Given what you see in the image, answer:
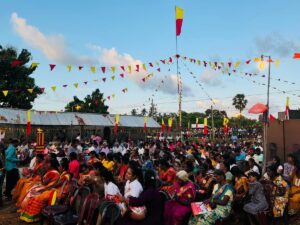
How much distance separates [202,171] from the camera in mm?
8070

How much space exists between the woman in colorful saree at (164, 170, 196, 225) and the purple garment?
55 cm

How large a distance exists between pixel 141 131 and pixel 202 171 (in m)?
22.3

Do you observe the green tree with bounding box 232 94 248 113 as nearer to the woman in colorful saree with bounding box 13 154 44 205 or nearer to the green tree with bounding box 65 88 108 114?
the green tree with bounding box 65 88 108 114

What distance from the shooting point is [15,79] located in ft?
96.2

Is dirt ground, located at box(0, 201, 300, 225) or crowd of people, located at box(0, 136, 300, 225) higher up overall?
crowd of people, located at box(0, 136, 300, 225)

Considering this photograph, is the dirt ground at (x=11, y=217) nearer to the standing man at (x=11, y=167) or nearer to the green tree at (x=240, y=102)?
the standing man at (x=11, y=167)

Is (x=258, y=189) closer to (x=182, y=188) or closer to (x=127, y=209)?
(x=182, y=188)

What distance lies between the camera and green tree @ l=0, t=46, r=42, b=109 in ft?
94.2

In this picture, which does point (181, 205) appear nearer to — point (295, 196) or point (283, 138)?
point (295, 196)

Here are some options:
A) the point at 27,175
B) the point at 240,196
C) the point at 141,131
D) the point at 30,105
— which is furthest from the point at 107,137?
the point at 240,196

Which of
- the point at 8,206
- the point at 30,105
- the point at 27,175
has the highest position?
the point at 30,105

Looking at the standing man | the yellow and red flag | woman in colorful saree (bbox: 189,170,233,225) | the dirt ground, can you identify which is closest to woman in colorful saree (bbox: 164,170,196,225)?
woman in colorful saree (bbox: 189,170,233,225)

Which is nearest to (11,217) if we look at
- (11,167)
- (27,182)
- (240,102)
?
(27,182)

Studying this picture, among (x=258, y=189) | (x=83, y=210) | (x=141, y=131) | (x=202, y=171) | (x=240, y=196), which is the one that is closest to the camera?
(x=83, y=210)
